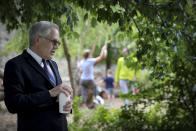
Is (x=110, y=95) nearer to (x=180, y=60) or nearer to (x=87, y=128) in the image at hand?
(x=87, y=128)

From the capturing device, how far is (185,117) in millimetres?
4645

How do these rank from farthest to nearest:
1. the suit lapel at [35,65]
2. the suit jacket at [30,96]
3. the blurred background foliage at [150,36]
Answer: the blurred background foliage at [150,36] → the suit lapel at [35,65] → the suit jacket at [30,96]

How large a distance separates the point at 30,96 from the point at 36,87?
0.32 feet

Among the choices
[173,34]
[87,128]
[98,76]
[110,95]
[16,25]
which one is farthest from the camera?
[98,76]

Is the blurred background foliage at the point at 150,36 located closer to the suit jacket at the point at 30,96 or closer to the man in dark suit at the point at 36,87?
the man in dark suit at the point at 36,87

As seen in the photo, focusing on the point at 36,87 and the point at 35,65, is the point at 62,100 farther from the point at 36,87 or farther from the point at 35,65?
the point at 35,65

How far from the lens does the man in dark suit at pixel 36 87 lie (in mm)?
1884

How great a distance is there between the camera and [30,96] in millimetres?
1905

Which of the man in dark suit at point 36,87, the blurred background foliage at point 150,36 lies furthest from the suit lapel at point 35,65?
the blurred background foliage at point 150,36

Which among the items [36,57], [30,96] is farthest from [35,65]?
[30,96]

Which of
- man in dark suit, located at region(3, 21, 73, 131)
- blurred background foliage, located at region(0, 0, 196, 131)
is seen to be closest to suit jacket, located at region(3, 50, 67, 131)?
man in dark suit, located at region(3, 21, 73, 131)

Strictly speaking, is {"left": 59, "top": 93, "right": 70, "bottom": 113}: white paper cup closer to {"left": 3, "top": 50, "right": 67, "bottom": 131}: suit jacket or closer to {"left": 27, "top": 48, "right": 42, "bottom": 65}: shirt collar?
{"left": 3, "top": 50, "right": 67, "bottom": 131}: suit jacket

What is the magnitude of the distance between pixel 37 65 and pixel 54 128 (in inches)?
18.8

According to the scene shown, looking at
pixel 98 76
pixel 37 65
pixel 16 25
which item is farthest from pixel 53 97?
pixel 98 76
